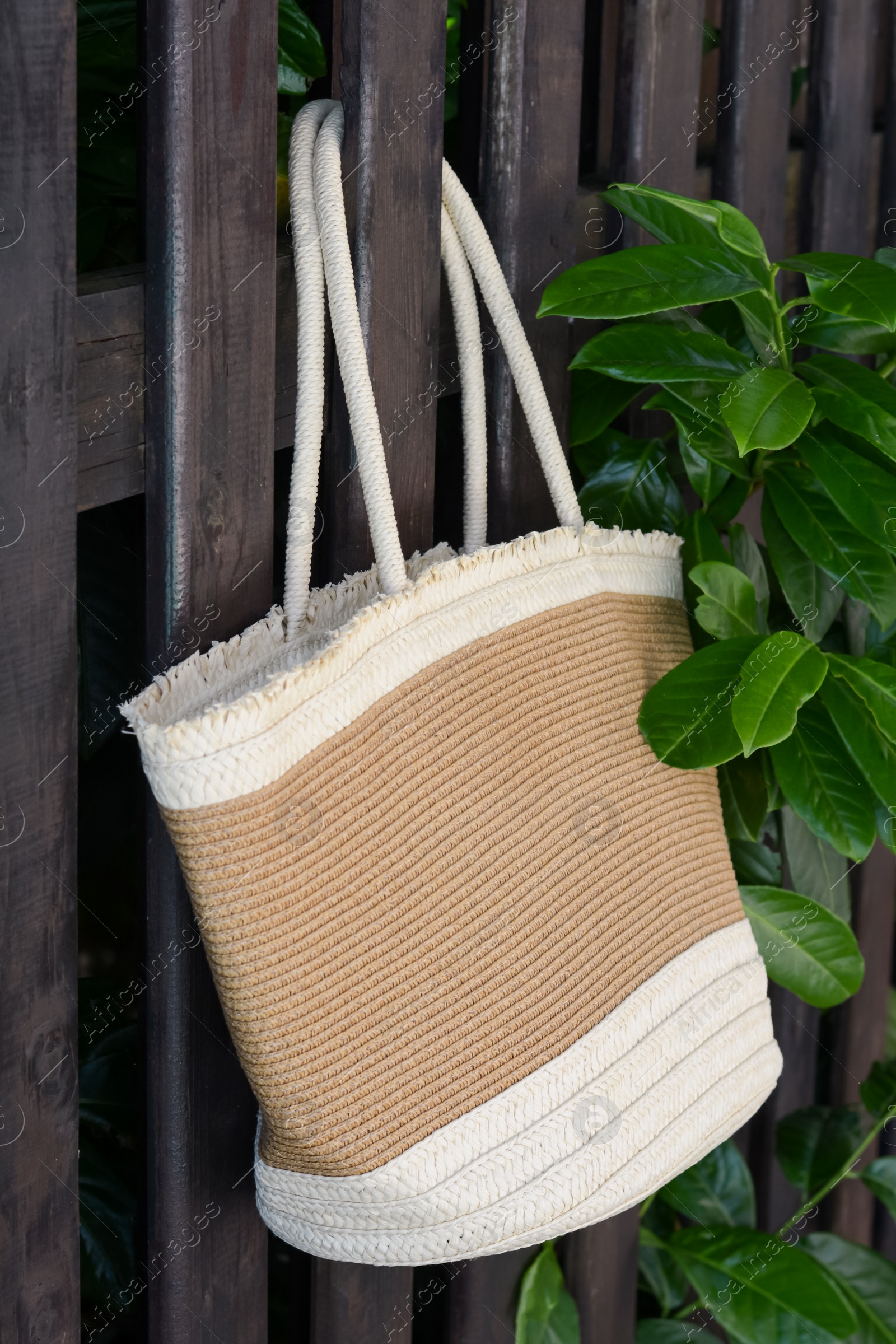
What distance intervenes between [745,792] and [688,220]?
17.1 inches

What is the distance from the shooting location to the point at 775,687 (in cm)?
74

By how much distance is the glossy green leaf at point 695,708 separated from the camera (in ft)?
2.51

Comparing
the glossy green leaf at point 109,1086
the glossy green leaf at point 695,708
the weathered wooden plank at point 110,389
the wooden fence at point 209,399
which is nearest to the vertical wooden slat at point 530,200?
the wooden fence at point 209,399

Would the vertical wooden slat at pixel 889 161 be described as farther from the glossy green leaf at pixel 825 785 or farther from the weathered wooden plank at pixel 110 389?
the weathered wooden plank at pixel 110 389

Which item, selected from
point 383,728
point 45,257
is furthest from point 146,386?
point 383,728

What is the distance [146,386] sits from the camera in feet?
2.08

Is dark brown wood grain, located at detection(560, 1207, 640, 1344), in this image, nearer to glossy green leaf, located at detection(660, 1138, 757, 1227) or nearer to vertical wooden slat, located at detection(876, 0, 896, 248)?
glossy green leaf, located at detection(660, 1138, 757, 1227)

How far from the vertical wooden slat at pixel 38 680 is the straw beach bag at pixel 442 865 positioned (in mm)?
57

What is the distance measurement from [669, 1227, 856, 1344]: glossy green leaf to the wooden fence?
0.80ft

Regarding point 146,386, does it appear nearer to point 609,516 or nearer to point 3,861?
point 3,861

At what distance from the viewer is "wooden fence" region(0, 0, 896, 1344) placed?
0.57 meters

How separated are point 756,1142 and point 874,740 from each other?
973mm

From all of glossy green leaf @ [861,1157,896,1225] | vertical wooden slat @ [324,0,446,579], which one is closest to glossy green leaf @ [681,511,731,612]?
vertical wooden slat @ [324,0,446,579]

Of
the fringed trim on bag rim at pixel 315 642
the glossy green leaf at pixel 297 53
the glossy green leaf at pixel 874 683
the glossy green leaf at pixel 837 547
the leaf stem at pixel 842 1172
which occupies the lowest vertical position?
the leaf stem at pixel 842 1172
